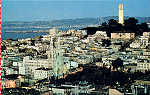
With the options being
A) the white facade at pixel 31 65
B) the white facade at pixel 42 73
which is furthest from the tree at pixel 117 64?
the white facade at pixel 31 65

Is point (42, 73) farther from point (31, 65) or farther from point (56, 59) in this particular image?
point (31, 65)

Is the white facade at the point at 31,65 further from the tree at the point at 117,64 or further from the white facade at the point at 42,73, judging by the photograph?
the tree at the point at 117,64

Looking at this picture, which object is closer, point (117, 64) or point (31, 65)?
point (117, 64)

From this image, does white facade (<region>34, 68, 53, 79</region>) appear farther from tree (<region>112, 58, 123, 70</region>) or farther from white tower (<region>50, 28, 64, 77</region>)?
tree (<region>112, 58, 123, 70</region>)

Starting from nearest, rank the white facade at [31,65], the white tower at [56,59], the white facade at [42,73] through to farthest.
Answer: the white facade at [42,73] → the white tower at [56,59] → the white facade at [31,65]

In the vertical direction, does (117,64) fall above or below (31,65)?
above

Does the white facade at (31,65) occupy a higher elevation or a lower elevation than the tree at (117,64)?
lower

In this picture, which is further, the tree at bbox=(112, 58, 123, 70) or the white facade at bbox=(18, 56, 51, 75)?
the white facade at bbox=(18, 56, 51, 75)

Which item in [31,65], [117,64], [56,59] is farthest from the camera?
[31,65]

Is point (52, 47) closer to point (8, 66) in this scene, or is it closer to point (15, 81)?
point (8, 66)

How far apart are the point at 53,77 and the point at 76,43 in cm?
695

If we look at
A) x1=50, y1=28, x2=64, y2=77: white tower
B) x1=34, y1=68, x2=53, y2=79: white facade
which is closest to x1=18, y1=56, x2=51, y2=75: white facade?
x1=50, y1=28, x2=64, y2=77: white tower

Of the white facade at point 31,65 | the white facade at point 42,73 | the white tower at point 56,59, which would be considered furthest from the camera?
the white facade at point 31,65

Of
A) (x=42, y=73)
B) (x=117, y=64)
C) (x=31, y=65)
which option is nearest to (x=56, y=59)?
(x=42, y=73)
